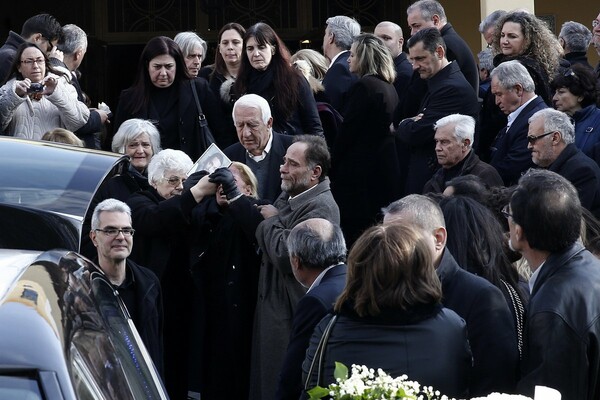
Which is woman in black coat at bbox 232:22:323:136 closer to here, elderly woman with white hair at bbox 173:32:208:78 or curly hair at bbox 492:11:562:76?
elderly woman with white hair at bbox 173:32:208:78

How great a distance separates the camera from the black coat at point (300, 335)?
17.2 feet

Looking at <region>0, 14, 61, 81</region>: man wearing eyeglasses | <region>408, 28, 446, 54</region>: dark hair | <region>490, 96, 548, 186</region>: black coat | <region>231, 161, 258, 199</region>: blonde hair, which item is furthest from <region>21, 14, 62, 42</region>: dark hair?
<region>490, 96, 548, 186</region>: black coat

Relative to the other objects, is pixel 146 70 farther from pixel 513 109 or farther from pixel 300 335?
pixel 300 335

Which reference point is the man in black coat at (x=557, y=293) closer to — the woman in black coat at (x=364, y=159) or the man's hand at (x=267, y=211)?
the man's hand at (x=267, y=211)

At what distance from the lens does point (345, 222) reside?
29.1 feet

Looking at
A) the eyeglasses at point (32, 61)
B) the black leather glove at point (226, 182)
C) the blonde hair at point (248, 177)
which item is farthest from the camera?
the eyeglasses at point (32, 61)

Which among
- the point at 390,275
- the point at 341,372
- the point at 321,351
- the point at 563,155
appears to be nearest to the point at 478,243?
the point at 390,275

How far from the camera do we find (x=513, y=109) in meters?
8.59

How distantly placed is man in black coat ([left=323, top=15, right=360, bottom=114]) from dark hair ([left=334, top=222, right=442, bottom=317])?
5.46 metres

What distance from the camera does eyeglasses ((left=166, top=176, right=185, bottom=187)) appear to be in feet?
25.1

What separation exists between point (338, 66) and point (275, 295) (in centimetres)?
338

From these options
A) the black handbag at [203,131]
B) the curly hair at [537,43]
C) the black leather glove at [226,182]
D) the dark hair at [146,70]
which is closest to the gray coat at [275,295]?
the black leather glove at [226,182]

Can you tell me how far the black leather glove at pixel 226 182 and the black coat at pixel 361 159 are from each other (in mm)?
1857

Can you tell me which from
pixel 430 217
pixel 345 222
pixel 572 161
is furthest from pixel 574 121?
pixel 430 217
